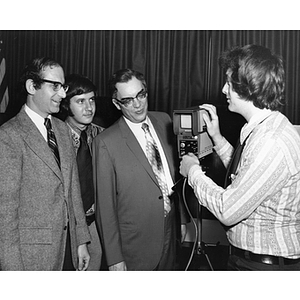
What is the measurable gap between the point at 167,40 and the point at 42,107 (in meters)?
1.74

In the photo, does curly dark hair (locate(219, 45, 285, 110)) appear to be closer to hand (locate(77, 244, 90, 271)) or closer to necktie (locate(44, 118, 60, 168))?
necktie (locate(44, 118, 60, 168))

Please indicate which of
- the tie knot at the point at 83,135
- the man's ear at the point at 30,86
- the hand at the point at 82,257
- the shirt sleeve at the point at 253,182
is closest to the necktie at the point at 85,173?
the tie knot at the point at 83,135

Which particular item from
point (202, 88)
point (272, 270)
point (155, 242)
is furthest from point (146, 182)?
point (202, 88)

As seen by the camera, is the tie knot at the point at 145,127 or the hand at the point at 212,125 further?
the tie knot at the point at 145,127

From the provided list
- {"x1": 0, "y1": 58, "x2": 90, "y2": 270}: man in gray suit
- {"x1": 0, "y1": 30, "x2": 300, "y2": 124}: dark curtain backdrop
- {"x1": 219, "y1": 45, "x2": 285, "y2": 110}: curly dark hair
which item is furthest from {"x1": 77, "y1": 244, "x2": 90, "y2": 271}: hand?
{"x1": 0, "y1": 30, "x2": 300, "y2": 124}: dark curtain backdrop

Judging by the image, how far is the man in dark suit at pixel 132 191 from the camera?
1.84 meters

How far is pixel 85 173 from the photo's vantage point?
2133 mm

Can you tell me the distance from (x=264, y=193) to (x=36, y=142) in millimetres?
1051

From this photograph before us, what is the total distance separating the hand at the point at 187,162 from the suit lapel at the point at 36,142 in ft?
1.98

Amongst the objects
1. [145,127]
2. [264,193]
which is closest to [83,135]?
[145,127]

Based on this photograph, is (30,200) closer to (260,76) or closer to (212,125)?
(212,125)

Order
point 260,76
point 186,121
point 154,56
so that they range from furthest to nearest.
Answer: point 154,56, point 186,121, point 260,76

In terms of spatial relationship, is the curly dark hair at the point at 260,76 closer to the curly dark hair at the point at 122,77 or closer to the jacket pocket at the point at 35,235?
the curly dark hair at the point at 122,77

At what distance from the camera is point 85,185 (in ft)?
6.94
